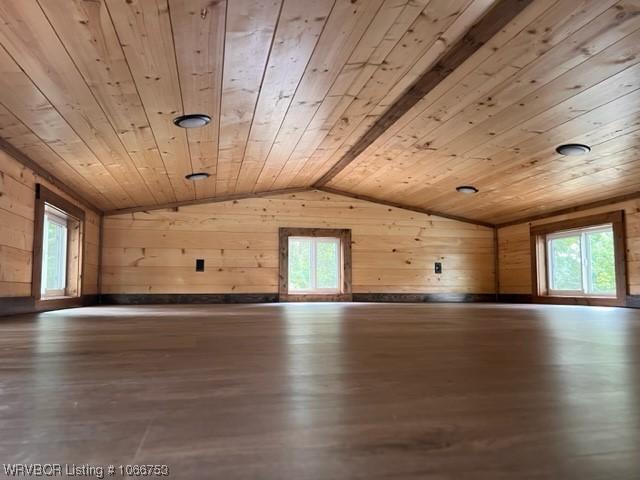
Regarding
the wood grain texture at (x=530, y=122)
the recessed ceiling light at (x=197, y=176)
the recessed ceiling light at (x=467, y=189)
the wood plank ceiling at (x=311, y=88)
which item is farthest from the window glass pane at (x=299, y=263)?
the recessed ceiling light at (x=467, y=189)

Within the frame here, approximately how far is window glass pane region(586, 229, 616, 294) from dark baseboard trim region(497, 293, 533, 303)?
900mm

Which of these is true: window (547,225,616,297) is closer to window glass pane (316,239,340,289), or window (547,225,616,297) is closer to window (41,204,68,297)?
window glass pane (316,239,340,289)

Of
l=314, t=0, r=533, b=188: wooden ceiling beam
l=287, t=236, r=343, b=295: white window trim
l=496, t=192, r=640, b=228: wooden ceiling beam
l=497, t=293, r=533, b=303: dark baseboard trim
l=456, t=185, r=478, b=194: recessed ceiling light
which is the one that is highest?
l=314, t=0, r=533, b=188: wooden ceiling beam

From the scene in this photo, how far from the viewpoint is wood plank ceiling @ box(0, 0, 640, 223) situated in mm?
2043

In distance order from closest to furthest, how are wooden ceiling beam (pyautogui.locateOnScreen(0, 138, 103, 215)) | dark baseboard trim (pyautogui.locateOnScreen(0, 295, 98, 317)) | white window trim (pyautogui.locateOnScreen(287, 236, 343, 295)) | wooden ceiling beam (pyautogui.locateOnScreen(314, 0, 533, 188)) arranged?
wooden ceiling beam (pyautogui.locateOnScreen(314, 0, 533, 188)), wooden ceiling beam (pyautogui.locateOnScreen(0, 138, 103, 215)), dark baseboard trim (pyautogui.locateOnScreen(0, 295, 98, 317)), white window trim (pyautogui.locateOnScreen(287, 236, 343, 295))

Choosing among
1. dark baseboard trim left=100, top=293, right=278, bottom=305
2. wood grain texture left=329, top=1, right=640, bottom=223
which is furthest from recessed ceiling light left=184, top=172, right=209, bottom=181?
dark baseboard trim left=100, top=293, right=278, bottom=305

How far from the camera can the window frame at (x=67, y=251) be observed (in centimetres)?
392

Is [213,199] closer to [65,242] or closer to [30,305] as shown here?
[65,242]

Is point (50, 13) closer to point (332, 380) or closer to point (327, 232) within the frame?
point (332, 380)

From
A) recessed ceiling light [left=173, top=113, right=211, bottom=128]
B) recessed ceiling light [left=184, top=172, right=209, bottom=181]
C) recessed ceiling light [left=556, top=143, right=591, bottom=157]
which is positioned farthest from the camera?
recessed ceiling light [left=184, top=172, right=209, bottom=181]

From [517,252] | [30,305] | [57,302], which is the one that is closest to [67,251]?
[57,302]

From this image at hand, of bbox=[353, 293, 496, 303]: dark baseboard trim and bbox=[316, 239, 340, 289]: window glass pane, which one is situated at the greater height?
bbox=[316, 239, 340, 289]: window glass pane

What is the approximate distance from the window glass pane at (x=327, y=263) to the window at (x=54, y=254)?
3.11 metres

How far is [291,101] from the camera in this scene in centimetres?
313
